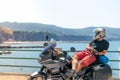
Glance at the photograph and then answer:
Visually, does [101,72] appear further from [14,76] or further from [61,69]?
[14,76]

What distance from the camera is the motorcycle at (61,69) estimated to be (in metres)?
7.47

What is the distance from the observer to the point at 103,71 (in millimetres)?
7461

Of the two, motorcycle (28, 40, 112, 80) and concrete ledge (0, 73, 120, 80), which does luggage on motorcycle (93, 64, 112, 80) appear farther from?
concrete ledge (0, 73, 120, 80)

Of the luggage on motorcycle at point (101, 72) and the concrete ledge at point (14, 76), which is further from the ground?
the luggage on motorcycle at point (101, 72)

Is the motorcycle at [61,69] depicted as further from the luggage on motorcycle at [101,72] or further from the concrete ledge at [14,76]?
the concrete ledge at [14,76]

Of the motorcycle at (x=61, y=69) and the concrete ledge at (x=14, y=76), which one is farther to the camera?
the concrete ledge at (x=14, y=76)

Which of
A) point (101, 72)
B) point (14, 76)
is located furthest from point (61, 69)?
point (14, 76)

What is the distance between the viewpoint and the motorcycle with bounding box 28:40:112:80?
747 centimetres

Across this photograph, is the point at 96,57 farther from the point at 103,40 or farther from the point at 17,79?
the point at 17,79

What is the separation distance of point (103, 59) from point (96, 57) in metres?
0.15

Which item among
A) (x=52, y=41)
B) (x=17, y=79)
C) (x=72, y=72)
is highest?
(x=52, y=41)

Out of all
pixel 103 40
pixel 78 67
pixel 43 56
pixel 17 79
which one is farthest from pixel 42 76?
pixel 17 79

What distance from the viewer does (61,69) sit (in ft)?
25.5

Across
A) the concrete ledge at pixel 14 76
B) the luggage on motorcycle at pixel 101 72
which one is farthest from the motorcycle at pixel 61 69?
the concrete ledge at pixel 14 76
